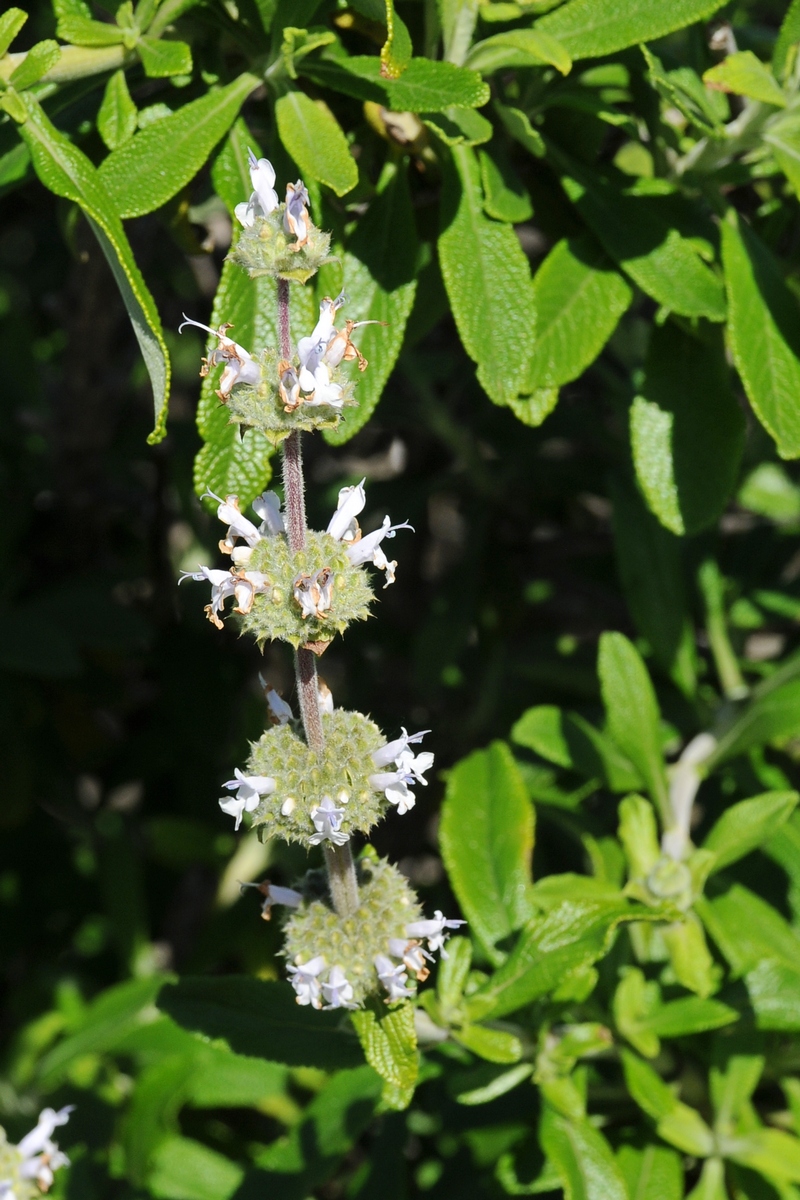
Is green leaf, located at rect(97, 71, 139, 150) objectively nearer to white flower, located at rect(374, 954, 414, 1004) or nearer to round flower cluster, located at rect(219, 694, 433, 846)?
round flower cluster, located at rect(219, 694, 433, 846)

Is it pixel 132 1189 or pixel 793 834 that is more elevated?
pixel 793 834

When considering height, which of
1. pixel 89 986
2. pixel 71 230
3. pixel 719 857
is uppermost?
pixel 71 230

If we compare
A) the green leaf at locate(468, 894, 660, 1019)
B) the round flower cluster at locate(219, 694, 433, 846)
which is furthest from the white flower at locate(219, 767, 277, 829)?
the green leaf at locate(468, 894, 660, 1019)

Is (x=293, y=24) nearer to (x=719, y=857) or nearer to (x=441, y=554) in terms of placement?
(x=719, y=857)

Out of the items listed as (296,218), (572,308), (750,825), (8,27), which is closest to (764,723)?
(750,825)

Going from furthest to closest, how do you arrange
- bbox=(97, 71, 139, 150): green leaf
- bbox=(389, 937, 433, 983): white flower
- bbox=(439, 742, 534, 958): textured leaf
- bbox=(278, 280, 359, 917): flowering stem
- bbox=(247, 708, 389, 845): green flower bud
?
bbox=(439, 742, 534, 958): textured leaf
bbox=(97, 71, 139, 150): green leaf
bbox=(389, 937, 433, 983): white flower
bbox=(247, 708, 389, 845): green flower bud
bbox=(278, 280, 359, 917): flowering stem

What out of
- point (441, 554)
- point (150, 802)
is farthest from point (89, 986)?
point (441, 554)

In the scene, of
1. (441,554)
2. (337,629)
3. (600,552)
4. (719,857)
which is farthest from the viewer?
(441,554)
